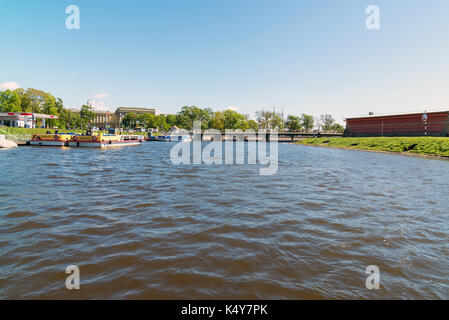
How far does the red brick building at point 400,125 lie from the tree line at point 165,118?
68844mm

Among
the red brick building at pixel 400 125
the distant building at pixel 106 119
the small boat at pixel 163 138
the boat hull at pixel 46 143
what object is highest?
the distant building at pixel 106 119

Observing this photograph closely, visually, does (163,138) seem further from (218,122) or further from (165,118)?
(165,118)

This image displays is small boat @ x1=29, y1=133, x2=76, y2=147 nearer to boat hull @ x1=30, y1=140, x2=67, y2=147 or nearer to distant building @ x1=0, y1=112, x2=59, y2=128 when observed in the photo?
boat hull @ x1=30, y1=140, x2=67, y2=147

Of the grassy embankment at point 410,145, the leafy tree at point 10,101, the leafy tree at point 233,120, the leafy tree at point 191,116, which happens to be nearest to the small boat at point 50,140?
the leafy tree at point 10,101

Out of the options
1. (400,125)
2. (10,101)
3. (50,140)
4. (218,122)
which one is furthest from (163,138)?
(400,125)

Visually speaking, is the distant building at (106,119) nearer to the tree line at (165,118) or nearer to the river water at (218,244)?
the tree line at (165,118)

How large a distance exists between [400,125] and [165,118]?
131 metres

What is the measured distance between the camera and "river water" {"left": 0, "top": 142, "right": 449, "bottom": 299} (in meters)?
4.62

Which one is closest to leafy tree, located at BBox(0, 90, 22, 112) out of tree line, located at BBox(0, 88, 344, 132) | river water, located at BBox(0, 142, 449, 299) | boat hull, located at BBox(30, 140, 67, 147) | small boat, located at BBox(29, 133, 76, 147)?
tree line, located at BBox(0, 88, 344, 132)

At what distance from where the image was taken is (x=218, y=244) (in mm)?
6477

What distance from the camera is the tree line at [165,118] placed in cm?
9488

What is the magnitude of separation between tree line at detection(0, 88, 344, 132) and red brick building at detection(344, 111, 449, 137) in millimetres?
68844
